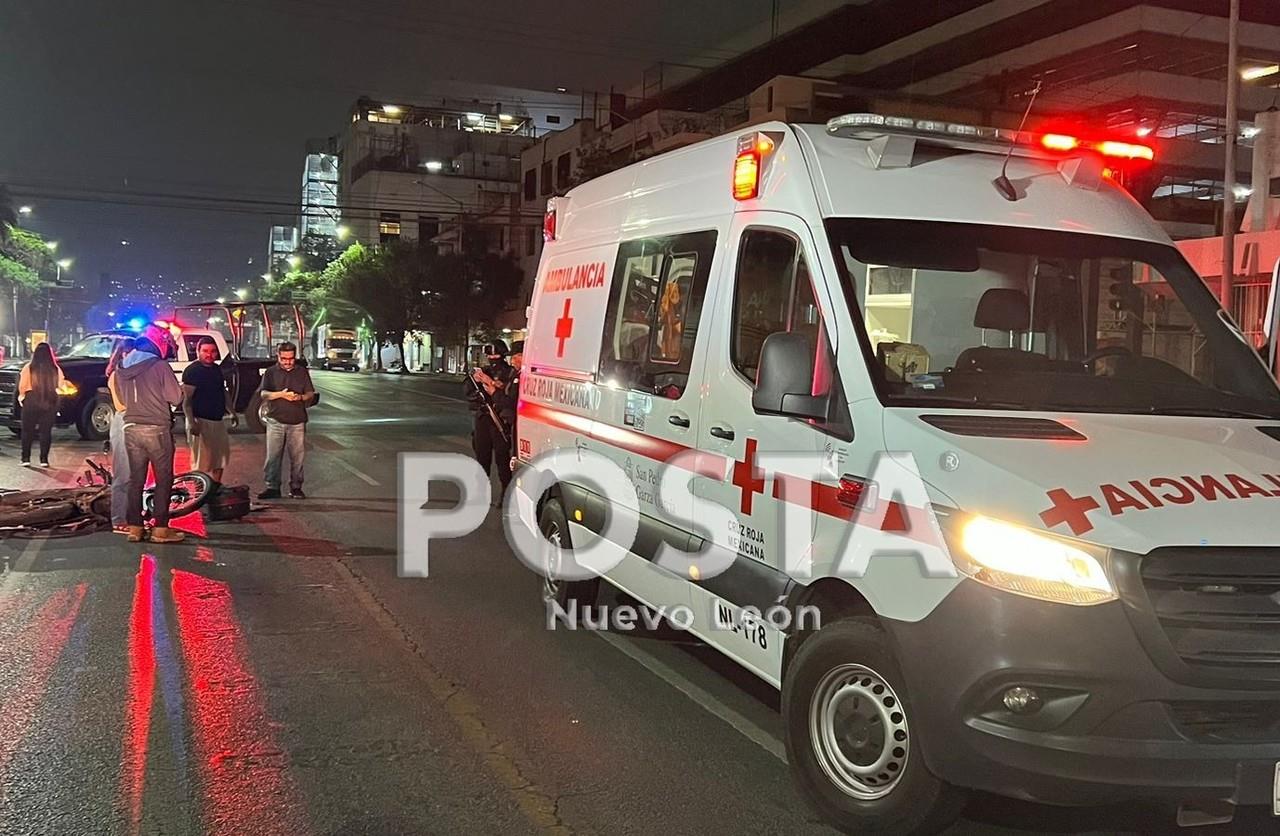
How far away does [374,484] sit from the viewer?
43.1 ft

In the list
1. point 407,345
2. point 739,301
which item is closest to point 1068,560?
point 739,301

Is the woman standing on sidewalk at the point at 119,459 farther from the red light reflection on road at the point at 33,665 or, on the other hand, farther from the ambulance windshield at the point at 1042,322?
the ambulance windshield at the point at 1042,322

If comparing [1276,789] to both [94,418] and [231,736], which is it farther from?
[94,418]

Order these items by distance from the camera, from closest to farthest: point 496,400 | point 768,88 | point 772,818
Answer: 1. point 772,818
2. point 496,400
3. point 768,88

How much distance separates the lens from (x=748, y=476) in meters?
4.42

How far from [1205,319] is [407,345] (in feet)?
264

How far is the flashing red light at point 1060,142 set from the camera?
459 cm

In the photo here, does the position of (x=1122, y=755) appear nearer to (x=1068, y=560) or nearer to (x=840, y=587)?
(x=1068, y=560)

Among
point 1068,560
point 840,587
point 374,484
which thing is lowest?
point 374,484

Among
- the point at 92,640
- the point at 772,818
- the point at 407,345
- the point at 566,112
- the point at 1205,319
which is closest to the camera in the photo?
the point at 772,818

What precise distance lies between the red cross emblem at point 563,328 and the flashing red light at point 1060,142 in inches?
123

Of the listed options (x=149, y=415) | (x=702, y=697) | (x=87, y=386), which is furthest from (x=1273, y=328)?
(x=87, y=386)

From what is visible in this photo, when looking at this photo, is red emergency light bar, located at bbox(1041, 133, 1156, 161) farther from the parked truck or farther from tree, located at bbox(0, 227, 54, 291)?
the parked truck

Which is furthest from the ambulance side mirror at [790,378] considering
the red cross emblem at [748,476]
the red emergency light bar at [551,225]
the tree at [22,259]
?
the tree at [22,259]
